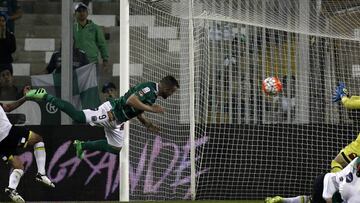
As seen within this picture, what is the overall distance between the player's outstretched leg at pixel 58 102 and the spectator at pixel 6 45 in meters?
3.88

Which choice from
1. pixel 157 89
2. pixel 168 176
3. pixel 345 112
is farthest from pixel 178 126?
pixel 345 112

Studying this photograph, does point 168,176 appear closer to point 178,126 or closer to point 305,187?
point 178,126

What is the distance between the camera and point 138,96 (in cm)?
A: 1281

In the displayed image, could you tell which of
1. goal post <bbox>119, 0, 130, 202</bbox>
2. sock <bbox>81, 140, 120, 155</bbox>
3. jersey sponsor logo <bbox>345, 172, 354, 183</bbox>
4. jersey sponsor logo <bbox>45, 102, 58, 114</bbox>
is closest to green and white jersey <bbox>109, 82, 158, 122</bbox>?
sock <bbox>81, 140, 120, 155</bbox>

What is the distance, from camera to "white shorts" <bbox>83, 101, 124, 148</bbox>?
1331cm

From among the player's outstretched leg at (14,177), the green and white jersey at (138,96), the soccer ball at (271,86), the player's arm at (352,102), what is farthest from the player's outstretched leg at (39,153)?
the player's arm at (352,102)

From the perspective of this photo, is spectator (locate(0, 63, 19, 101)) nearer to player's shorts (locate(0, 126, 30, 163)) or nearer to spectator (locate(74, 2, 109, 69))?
spectator (locate(74, 2, 109, 69))

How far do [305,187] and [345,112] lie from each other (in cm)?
143

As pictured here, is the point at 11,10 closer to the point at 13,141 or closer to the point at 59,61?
the point at 59,61

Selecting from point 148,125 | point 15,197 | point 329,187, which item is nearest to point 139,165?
point 148,125

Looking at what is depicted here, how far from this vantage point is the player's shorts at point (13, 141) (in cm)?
1265

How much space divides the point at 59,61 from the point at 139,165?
272 cm

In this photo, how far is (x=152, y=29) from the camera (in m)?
14.5

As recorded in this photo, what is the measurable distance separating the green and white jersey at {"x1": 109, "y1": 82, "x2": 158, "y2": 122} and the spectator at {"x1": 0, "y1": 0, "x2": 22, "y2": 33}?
182 inches
